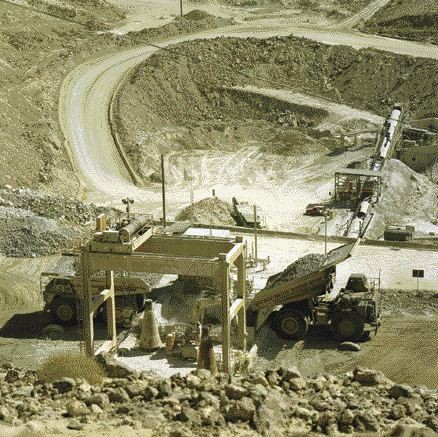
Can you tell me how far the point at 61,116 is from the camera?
45906mm

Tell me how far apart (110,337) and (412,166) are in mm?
24264

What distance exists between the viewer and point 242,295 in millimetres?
22000

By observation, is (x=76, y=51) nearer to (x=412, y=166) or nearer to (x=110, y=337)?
(x=412, y=166)

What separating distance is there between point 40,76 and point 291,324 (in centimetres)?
2848

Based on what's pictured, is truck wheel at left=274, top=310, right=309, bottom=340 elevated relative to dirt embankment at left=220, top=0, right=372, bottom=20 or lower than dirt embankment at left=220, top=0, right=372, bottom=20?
lower

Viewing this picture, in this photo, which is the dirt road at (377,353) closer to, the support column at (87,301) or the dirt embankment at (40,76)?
the support column at (87,301)

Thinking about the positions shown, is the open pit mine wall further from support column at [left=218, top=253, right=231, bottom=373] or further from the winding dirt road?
support column at [left=218, top=253, right=231, bottom=373]

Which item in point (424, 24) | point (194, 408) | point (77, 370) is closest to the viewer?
point (194, 408)

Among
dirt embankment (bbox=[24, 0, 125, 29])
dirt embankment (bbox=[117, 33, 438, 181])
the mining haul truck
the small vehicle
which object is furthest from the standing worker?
dirt embankment (bbox=[24, 0, 125, 29])

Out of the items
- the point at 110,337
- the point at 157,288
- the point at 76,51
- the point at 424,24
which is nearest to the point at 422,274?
the point at 157,288

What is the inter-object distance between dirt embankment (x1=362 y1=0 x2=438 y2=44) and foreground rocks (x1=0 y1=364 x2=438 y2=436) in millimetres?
47205

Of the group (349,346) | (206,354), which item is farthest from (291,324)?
(206,354)

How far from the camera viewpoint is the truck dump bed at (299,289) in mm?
24031

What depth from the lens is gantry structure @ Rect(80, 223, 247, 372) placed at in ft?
66.1
